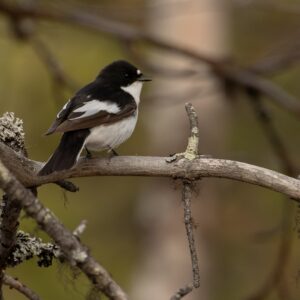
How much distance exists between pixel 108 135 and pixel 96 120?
0.47 feet

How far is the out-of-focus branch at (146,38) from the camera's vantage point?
22.1ft

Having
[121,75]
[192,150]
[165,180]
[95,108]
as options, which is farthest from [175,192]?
[192,150]

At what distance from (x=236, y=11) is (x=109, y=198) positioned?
10.7 feet

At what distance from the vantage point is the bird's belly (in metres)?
4.20

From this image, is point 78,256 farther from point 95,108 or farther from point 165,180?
point 165,180

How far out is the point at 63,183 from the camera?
11.4ft

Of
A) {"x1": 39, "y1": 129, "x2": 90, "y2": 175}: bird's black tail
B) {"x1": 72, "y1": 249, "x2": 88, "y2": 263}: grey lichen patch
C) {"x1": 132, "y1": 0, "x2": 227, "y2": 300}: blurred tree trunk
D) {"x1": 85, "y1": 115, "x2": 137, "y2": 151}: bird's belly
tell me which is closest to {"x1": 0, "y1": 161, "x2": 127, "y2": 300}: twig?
{"x1": 72, "y1": 249, "x2": 88, "y2": 263}: grey lichen patch

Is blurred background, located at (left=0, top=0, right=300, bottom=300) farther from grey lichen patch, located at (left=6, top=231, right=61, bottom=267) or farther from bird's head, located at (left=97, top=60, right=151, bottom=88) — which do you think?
grey lichen patch, located at (left=6, top=231, right=61, bottom=267)

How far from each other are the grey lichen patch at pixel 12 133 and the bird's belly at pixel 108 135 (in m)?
0.74

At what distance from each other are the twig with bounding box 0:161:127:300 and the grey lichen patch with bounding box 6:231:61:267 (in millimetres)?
600

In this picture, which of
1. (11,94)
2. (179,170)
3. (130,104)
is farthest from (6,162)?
(11,94)

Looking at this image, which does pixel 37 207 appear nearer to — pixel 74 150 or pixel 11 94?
pixel 74 150

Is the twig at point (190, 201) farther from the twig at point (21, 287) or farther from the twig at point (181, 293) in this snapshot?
the twig at point (21, 287)

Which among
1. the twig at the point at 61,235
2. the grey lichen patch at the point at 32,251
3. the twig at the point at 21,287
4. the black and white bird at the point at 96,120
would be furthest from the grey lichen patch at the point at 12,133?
the twig at the point at 61,235
